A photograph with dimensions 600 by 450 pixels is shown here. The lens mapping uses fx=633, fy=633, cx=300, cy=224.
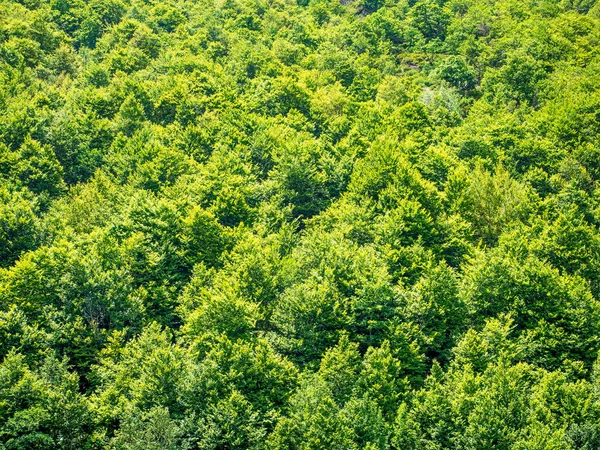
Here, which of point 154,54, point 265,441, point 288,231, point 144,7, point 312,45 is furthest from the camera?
point 144,7

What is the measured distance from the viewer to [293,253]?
72312 millimetres

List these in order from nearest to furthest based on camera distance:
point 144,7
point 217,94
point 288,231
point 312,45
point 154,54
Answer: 1. point 288,231
2. point 217,94
3. point 154,54
4. point 312,45
5. point 144,7

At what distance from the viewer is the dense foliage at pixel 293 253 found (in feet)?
169

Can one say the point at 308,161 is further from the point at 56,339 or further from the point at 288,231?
the point at 56,339

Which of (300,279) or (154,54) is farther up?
(154,54)

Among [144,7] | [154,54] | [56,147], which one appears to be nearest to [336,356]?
[56,147]

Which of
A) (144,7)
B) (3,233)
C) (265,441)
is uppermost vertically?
(144,7)

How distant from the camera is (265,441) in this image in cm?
5141

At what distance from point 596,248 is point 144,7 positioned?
123230 mm

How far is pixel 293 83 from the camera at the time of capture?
357 feet

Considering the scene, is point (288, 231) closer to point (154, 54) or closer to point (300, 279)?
point (300, 279)

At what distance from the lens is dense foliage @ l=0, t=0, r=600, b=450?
2023 inches

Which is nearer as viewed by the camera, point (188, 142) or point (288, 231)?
point (288, 231)

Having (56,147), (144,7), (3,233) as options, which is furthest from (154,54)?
(3,233)
